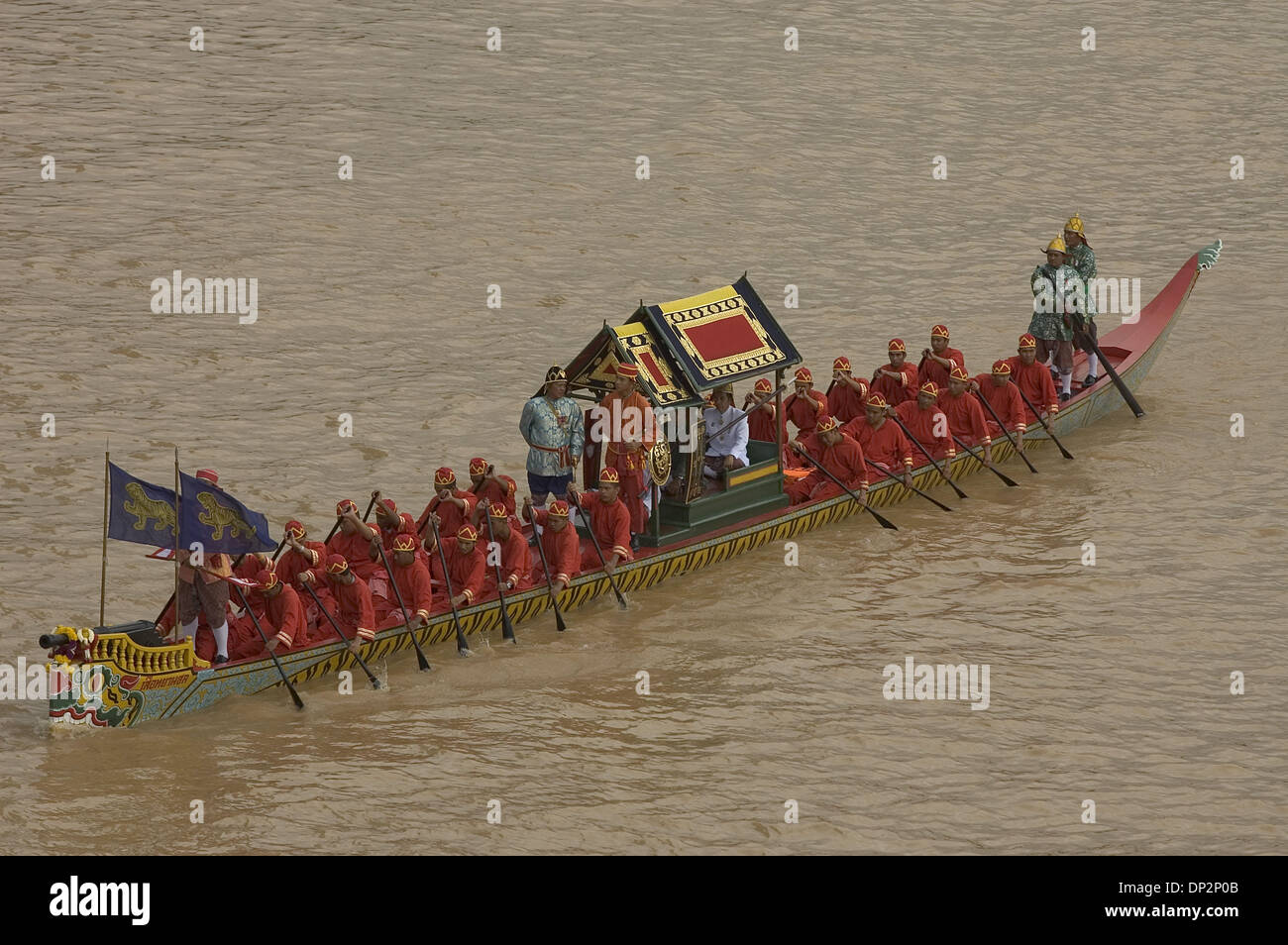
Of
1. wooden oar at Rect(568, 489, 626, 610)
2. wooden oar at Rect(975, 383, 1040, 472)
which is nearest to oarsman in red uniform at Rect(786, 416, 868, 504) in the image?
wooden oar at Rect(975, 383, 1040, 472)

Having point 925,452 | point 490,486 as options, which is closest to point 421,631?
point 490,486

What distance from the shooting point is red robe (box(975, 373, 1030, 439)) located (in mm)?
24034

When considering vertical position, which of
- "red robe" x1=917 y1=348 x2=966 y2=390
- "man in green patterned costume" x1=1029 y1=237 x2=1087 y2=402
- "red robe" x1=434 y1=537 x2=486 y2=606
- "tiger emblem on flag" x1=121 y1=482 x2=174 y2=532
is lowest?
"red robe" x1=434 y1=537 x2=486 y2=606

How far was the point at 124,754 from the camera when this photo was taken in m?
16.8

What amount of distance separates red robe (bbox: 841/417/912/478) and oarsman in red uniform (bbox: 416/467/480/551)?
212 inches

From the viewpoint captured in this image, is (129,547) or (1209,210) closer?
(129,547)

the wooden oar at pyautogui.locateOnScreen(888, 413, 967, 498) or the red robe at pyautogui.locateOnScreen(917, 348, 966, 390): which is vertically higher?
the red robe at pyautogui.locateOnScreen(917, 348, 966, 390)

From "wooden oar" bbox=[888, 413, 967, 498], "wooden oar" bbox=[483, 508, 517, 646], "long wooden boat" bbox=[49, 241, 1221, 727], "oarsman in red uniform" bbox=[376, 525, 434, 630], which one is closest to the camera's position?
"long wooden boat" bbox=[49, 241, 1221, 727]

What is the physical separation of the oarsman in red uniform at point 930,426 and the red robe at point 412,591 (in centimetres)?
712

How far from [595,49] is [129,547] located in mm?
22471

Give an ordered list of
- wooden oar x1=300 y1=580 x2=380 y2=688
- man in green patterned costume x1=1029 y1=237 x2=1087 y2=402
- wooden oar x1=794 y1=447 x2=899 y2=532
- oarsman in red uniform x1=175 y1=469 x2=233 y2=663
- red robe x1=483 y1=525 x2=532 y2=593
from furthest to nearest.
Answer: man in green patterned costume x1=1029 y1=237 x2=1087 y2=402 < wooden oar x1=794 y1=447 x2=899 y2=532 < red robe x1=483 y1=525 x2=532 y2=593 < wooden oar x1=300 y1=580 x2=380 y2=688 < oarsman in red uniform x1=175 y1=469 x2=233 y2=663

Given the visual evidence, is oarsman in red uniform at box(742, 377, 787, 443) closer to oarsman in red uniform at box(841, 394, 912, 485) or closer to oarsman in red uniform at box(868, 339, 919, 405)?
oarsman in red uniform at box(841, 394, 912, 485)

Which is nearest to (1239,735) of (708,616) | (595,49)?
(708,616)

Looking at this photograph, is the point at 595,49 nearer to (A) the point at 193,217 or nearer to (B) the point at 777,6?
(B) the point at 777,6
